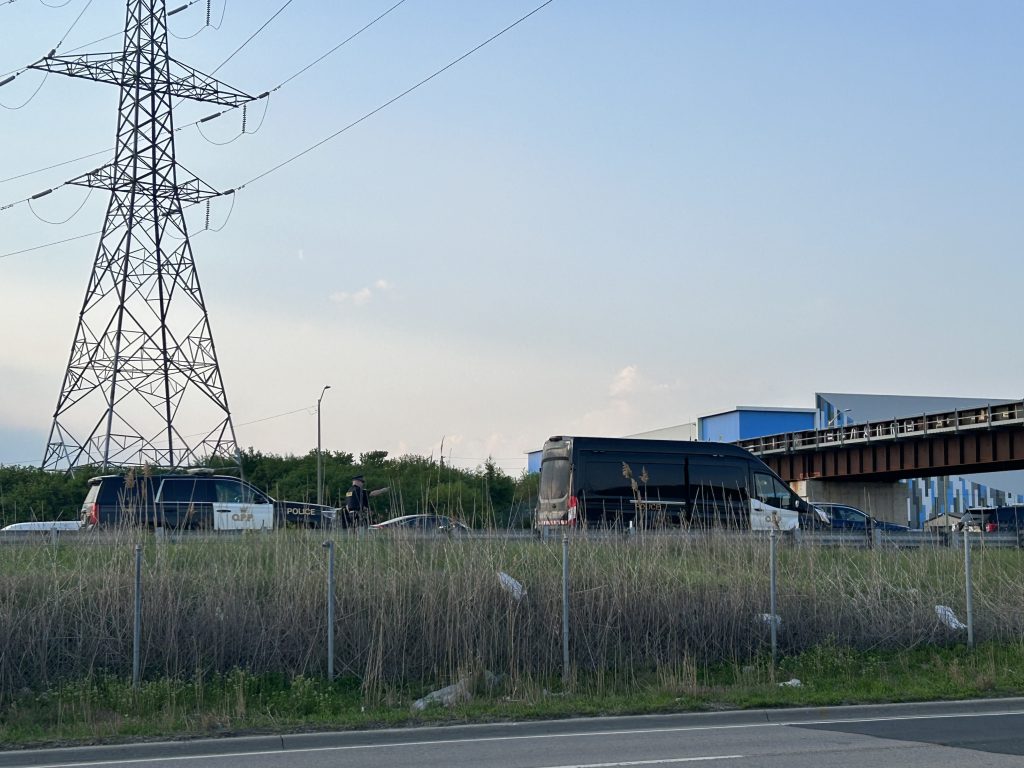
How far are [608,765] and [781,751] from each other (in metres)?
1.78

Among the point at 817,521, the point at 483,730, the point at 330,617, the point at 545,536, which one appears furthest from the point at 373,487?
the point at 483,730

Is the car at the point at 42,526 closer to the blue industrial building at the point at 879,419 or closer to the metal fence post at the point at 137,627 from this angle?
the metal fence post at the point at 137,627

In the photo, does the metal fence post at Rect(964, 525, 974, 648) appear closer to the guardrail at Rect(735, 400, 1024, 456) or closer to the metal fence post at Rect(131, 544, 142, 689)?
the metal fence post at Rect(131, 544, 142, 689)

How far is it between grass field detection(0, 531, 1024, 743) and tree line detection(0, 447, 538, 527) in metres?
1.21

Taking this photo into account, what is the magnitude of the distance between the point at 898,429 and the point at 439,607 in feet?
171

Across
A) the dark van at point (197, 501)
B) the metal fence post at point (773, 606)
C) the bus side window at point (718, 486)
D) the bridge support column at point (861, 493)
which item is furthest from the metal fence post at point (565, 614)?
the bridge support column at point (861, 493)

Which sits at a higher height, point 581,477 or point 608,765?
point 581,477

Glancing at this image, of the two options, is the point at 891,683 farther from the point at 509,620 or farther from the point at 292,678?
the point at 292,678

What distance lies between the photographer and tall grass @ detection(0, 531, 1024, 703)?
1527cm

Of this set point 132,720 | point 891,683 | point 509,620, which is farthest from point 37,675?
point 891,683

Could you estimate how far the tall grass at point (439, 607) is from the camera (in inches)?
601

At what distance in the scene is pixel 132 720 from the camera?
1330 centimetres

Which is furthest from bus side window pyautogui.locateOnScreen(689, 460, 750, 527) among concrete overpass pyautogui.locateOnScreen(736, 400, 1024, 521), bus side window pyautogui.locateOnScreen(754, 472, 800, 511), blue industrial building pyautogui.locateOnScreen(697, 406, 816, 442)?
blue industrial building pyautogui.locateOnScreen(697, 406, 816, 442)

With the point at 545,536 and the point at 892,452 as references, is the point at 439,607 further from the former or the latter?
the point at 892,452
